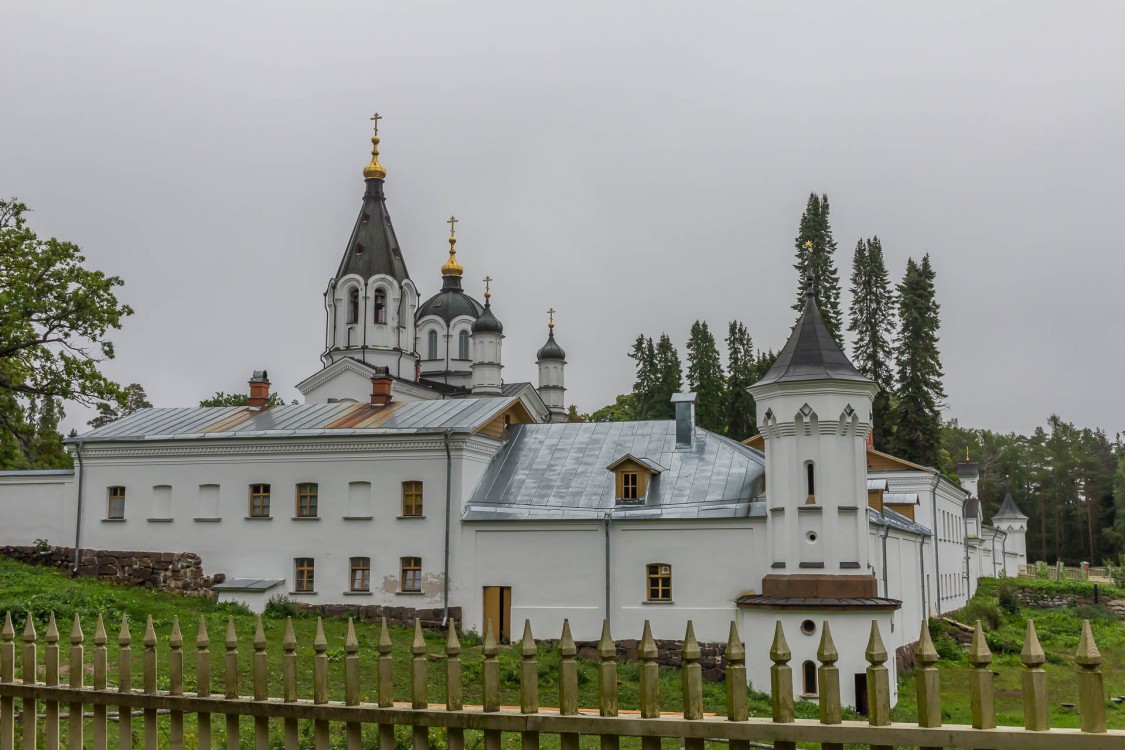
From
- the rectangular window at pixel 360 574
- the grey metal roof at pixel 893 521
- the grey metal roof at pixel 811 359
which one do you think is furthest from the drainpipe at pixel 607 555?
the rectangular window at pixel 360 574

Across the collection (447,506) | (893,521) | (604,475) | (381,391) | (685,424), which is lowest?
(893,521)

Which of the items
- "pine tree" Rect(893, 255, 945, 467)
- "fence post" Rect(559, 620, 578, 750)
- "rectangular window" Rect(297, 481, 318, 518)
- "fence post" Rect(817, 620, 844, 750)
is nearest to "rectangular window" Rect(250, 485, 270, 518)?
"rectangular window" Rect(297, 481, 318, 518)

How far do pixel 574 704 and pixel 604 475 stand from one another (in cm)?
2196

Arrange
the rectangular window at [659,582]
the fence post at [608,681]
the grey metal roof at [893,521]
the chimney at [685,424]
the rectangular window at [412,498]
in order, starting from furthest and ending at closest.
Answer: the chimney at [685,424] < the rectangular window at [412,498] < the rectangular window at [659,582] < the grey metal roof at [893,521] < the fence post at [608,681]

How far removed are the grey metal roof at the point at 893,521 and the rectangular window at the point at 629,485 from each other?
518cm

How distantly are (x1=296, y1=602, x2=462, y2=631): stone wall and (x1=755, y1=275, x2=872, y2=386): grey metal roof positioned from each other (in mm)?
9213

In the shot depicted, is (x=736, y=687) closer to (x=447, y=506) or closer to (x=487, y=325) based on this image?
(x=447, y=506)

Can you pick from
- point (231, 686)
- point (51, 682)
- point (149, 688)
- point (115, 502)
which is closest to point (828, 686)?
point (231, 686)

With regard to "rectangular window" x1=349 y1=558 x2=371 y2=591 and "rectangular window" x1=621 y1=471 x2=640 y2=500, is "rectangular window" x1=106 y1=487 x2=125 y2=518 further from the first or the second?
"rectangular window" x1=621 y1=471 x2=640 y2=500

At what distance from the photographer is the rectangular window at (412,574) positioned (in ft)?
89.2

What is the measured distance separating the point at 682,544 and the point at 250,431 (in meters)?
11.6

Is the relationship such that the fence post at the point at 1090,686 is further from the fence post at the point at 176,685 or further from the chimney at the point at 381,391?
the chimney at the point at 381,391

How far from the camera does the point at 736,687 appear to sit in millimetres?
5355

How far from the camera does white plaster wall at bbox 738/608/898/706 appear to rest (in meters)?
21.6
